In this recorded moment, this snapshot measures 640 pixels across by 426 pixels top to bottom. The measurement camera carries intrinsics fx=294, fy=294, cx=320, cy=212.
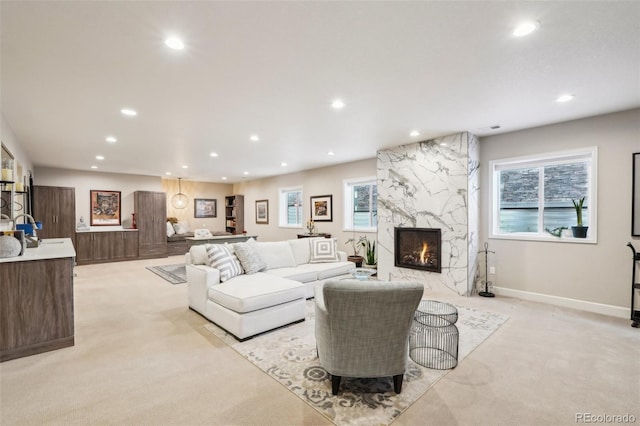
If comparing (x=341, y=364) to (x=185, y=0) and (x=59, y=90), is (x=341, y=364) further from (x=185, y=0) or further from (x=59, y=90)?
(x=59, y=90)

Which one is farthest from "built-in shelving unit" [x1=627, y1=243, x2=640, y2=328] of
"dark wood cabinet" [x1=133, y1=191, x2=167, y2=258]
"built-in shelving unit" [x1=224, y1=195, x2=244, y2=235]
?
"dark wood cabinet" [x1=133, y1=191, x2=167, y2=258]

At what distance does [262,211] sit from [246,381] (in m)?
7.94

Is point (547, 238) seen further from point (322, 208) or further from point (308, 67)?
point (322, 208)

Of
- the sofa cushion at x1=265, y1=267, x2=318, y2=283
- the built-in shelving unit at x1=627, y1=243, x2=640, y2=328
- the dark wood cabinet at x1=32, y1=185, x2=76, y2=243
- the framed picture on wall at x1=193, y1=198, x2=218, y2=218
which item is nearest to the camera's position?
the built-in shelving unit at x1=627, y1=243, x2=640, y2=328

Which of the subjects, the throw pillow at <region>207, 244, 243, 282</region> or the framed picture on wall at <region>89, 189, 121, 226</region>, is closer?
the throw pillow at <region>207, 244, 243, 282</region>

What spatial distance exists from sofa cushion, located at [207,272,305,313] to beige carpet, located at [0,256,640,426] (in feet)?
1.35

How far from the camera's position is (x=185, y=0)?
1701 millimetres

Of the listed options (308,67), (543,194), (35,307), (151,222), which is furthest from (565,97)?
(151,222)

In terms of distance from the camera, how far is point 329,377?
2.38m

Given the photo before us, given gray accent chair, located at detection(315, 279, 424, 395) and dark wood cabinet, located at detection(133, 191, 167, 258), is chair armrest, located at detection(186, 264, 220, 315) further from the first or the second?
dark wood cabinet, located at detection(133, 191, 167, 258)

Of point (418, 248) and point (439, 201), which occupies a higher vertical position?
point (439, 201)

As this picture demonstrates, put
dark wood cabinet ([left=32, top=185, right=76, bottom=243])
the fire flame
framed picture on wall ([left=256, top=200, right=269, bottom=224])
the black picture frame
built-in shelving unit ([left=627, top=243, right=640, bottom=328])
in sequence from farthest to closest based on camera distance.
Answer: framed picture on wall ([left=256, top=200, right=269, bottom=224])
dark wood cabinet ([left=32, top=185, right=76, bottom=243])
the fire flame
the black picture frame
built-in shelving unit ([left=627, top=243, right=640, bottom=328])

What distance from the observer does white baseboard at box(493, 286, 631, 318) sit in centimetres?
371

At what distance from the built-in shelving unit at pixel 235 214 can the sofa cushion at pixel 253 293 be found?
24.1ft
